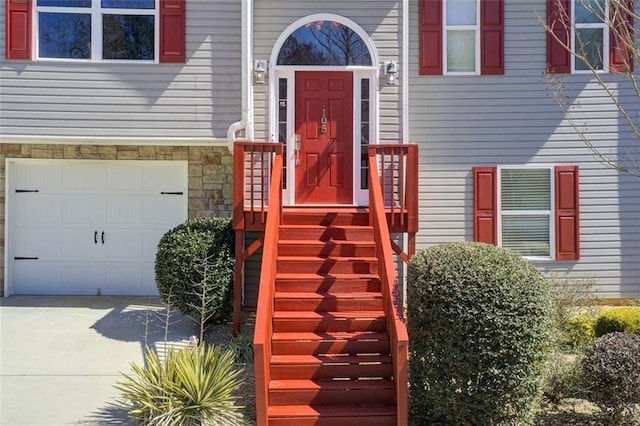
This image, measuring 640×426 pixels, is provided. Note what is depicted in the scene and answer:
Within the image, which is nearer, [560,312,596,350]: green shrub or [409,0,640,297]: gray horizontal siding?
[560,312,596,350]: green shrub

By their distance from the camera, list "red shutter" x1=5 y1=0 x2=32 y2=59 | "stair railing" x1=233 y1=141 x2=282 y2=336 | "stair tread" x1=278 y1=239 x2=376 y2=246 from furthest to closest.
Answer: "red shutter" x1=5 y1=0 x2=32 y2=59 → "stair railing" x1=233 y1=141 x2=282 y2=336 → "stair tread" x1=278 y1=239 x2=376 y2=246

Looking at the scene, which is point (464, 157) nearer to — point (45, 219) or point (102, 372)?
point (102, 372)

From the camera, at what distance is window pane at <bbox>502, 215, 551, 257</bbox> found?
809cm

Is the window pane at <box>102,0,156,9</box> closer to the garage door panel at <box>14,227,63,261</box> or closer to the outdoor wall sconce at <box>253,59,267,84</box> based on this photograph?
the outdoor wall sconce at <box>253,59,267,84</box>

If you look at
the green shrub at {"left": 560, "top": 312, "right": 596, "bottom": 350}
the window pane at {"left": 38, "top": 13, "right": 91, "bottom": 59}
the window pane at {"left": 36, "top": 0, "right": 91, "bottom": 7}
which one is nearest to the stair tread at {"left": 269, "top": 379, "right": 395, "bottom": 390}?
the green shrub at {"left": 560, "top": 312, "right": 596, "bottom": 350}

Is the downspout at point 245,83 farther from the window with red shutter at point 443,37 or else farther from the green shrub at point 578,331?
the green shrub at point 578,331

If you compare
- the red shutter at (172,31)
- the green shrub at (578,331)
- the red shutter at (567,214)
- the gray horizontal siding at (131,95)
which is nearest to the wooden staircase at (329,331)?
the gray horizontal siding at (131,95)

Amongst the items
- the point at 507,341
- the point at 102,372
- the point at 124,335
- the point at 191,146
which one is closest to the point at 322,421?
the point at 507,341

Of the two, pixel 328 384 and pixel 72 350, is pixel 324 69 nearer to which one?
pixel 328 384

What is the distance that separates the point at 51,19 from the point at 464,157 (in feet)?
21.3

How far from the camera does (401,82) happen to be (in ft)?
25.0

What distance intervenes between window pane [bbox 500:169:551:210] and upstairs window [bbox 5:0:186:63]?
5.30 meters

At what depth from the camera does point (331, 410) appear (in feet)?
14.5

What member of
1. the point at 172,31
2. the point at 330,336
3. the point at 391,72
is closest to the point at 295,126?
the point at 391,72
